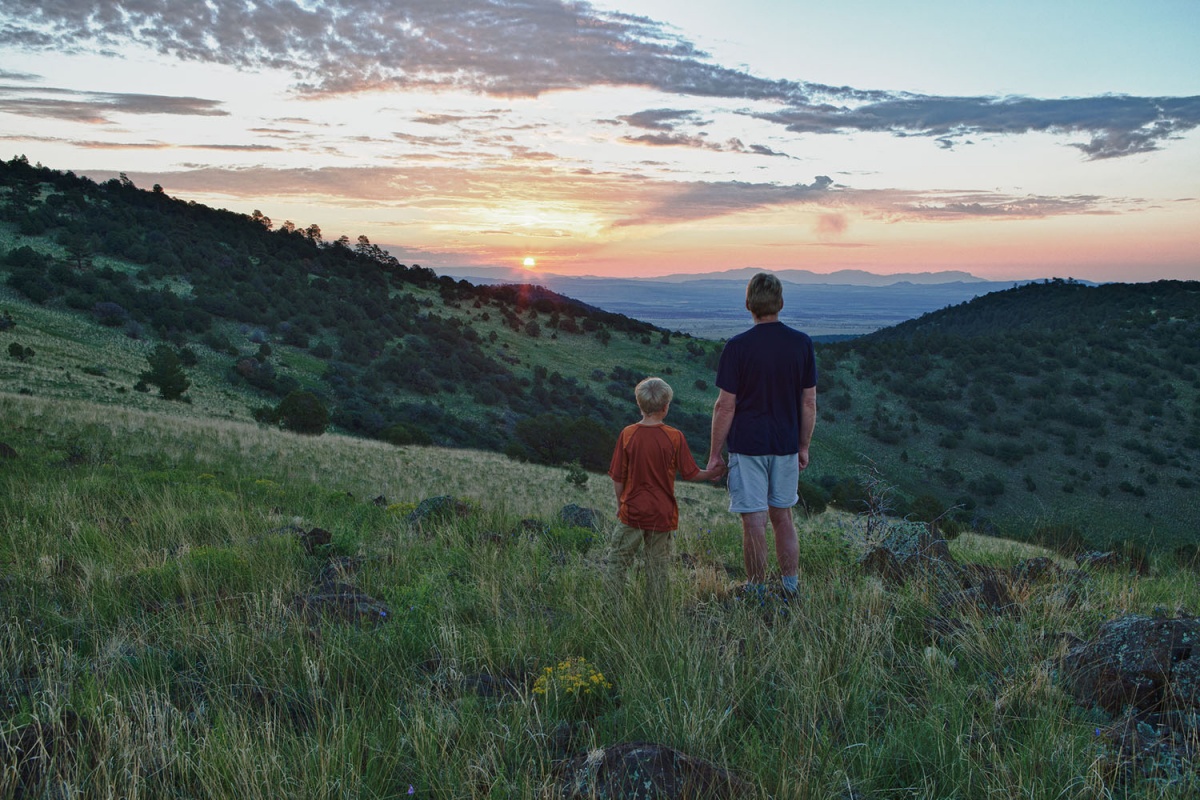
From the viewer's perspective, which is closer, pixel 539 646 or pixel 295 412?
pixel 539 646

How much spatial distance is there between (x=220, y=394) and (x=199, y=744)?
122 ft

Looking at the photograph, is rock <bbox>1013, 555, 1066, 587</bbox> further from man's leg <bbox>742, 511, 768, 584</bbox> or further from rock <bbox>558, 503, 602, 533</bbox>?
rock <bbox>558, 503, 602, 533</bbox>

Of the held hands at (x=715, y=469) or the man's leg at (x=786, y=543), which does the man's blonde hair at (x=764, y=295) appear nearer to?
the held hands at (x=715, y=469)

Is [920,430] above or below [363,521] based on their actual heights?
below

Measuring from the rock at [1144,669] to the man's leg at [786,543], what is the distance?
5.30 ft

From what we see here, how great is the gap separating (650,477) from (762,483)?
716mm

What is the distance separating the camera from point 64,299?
134 feet

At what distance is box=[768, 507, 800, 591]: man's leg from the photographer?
4.44 m

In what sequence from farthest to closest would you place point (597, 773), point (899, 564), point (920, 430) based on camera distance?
point (920, 430) → point (899, 564) → point (597, 773)

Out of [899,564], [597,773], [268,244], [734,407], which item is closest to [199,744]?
[597,773]

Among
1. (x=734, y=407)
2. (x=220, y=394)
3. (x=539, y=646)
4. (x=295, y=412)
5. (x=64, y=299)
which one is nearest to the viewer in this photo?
(x=539, y=646)

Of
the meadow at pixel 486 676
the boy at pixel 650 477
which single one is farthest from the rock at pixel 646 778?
the boy at pixel 650 477

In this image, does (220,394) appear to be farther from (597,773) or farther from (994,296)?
(994,296)

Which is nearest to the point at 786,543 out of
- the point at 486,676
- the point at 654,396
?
the point at 654,396
